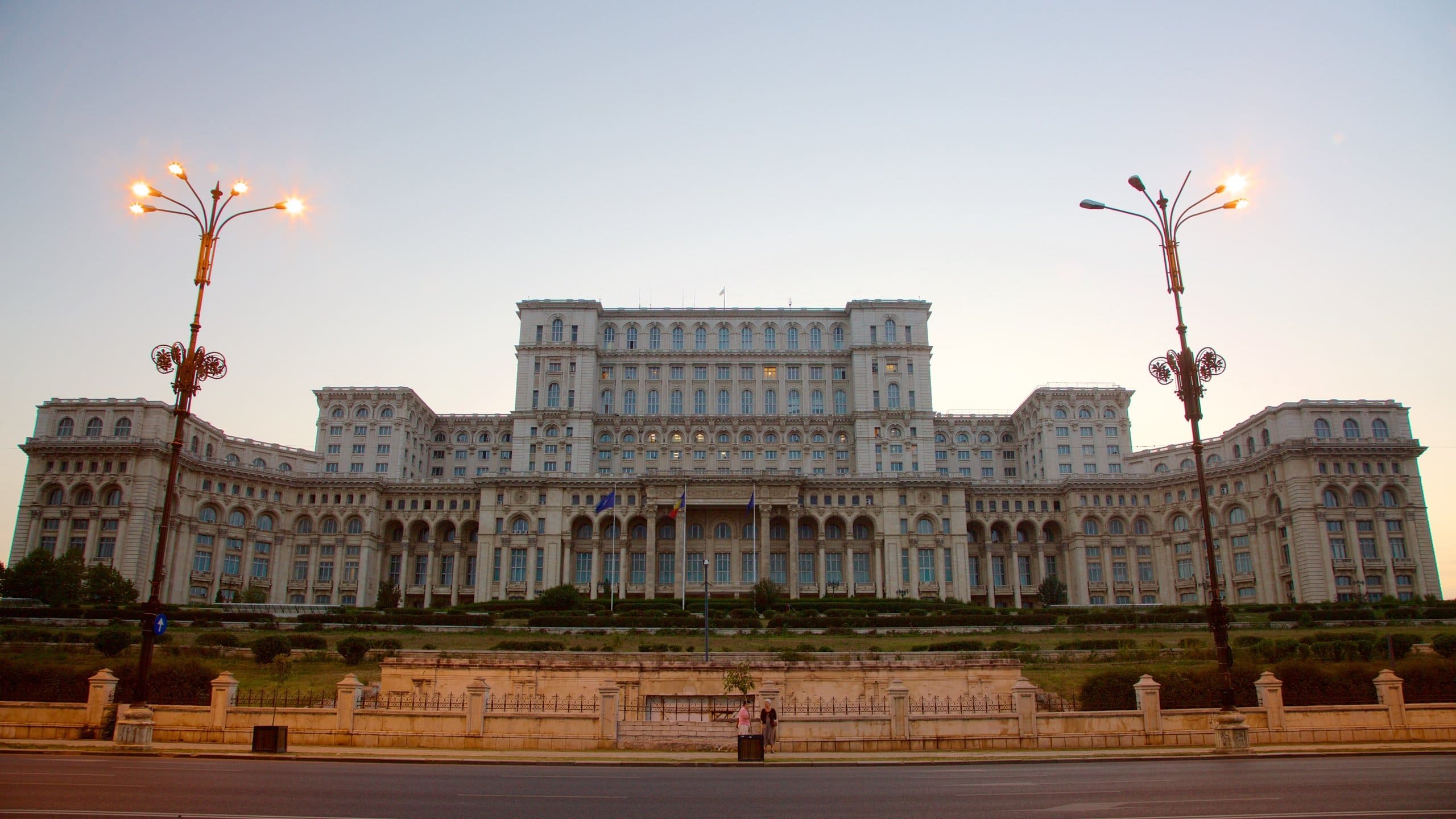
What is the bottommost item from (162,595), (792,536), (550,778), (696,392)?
(550,778)

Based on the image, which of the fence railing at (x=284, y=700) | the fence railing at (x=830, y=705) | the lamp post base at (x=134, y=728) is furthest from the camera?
the fence railing at (x=830, y=705)

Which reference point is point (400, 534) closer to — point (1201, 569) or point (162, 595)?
point (162, 595)

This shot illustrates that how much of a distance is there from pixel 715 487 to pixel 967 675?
62.5m

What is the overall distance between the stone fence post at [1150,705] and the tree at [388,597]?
7285cm

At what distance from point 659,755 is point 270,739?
34.7 feet

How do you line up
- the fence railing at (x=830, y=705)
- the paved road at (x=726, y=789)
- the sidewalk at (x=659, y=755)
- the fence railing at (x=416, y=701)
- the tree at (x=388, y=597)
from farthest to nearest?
the tree at (x=388, y=597), the fence railing at (x=830, y=705), the fence railing at (x=416, y=701), the sidewalk at (x=659, y=755), the paved road at (x=726, y=789)

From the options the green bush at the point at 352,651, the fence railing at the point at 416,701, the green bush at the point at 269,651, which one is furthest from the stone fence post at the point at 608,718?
the green bush at the point at 269,651

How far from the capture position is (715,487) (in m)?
99.9

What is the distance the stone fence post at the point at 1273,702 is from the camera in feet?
91.7

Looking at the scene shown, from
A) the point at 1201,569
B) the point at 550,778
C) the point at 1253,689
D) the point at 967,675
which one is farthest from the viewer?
the point at 1201,569

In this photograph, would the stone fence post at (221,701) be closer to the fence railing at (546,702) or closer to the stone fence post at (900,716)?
the fence railing at (546,702)

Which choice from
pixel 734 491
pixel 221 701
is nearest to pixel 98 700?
pixel 221 701

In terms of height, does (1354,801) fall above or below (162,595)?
below

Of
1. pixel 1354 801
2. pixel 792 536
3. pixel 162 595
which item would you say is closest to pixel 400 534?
pixel 162 595
